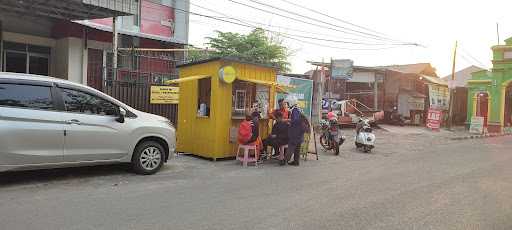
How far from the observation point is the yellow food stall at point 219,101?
10.6 m

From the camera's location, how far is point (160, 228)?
16.9ft

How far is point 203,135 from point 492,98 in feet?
76.6

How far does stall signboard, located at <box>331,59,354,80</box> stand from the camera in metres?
23.2

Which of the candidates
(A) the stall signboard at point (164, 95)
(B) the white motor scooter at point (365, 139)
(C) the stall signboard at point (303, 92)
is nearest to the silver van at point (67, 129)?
(A) the stall signboard at point (164, 95)

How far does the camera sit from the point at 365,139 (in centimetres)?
1401

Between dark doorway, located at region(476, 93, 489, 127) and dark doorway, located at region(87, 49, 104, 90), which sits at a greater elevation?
dark doorway, located at region(87, 49, 104, 90)

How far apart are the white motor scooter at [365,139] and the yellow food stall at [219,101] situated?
3.70m

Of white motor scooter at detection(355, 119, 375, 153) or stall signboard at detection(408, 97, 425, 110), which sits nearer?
white motor scooter at detection(355, 119, 375, 153)

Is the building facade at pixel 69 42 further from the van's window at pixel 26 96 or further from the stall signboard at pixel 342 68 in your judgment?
the stall signboard at pixel 342 68

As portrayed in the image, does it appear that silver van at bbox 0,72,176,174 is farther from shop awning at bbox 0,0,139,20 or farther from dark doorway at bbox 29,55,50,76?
dark doorway at bbox 29,55,50,76

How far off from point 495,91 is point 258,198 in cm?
2575

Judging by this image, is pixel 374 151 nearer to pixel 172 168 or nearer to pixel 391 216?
pixel 172 168

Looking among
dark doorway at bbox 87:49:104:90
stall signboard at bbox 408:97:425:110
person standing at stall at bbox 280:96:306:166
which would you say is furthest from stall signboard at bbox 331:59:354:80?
person standing at stall at bbox 280:96:306:166

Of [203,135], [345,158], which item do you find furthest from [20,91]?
[345,158]
